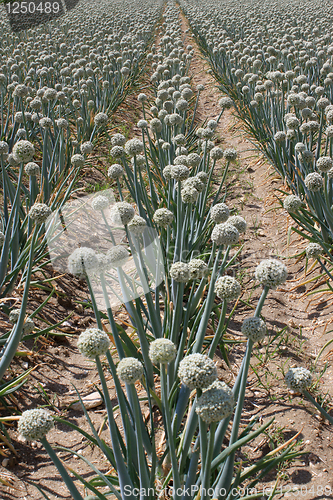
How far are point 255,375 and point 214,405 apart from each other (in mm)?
1424

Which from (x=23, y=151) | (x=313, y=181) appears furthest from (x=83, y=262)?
(x=313, y=181)

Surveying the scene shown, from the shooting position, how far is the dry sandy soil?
5.66ft

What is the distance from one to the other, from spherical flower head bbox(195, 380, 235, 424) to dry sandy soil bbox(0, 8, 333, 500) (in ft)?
2.71

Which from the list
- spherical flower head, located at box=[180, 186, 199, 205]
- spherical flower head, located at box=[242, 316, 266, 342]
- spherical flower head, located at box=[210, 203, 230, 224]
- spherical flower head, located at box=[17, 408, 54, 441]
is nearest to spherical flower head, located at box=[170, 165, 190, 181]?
spherical flower head, located at box=[180, 186, 199, 205]

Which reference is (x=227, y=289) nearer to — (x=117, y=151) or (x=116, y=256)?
(x=116, y=256)

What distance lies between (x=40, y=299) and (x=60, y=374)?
26.2 inches

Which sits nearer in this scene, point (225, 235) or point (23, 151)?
point (225, 235)

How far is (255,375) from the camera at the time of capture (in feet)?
7.51

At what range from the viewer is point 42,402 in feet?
6.89

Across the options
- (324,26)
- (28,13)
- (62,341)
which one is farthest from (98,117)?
(28,13)

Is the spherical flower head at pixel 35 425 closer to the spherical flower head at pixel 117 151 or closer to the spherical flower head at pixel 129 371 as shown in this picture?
the spherical flower head at pixel 129 371

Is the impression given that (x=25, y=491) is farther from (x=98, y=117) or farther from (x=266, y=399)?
(x=98, y=117)

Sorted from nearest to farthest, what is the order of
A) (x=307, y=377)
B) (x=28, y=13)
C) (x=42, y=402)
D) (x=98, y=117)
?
(x=307, y=377), (x=42, y=402), (x=98, y=117), (x=28, y=13)

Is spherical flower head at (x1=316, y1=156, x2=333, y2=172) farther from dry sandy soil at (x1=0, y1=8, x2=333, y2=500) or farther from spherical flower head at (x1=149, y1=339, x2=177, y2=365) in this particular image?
spherical flower head at (x1=149, y1=339, x2=177, y2=365)
